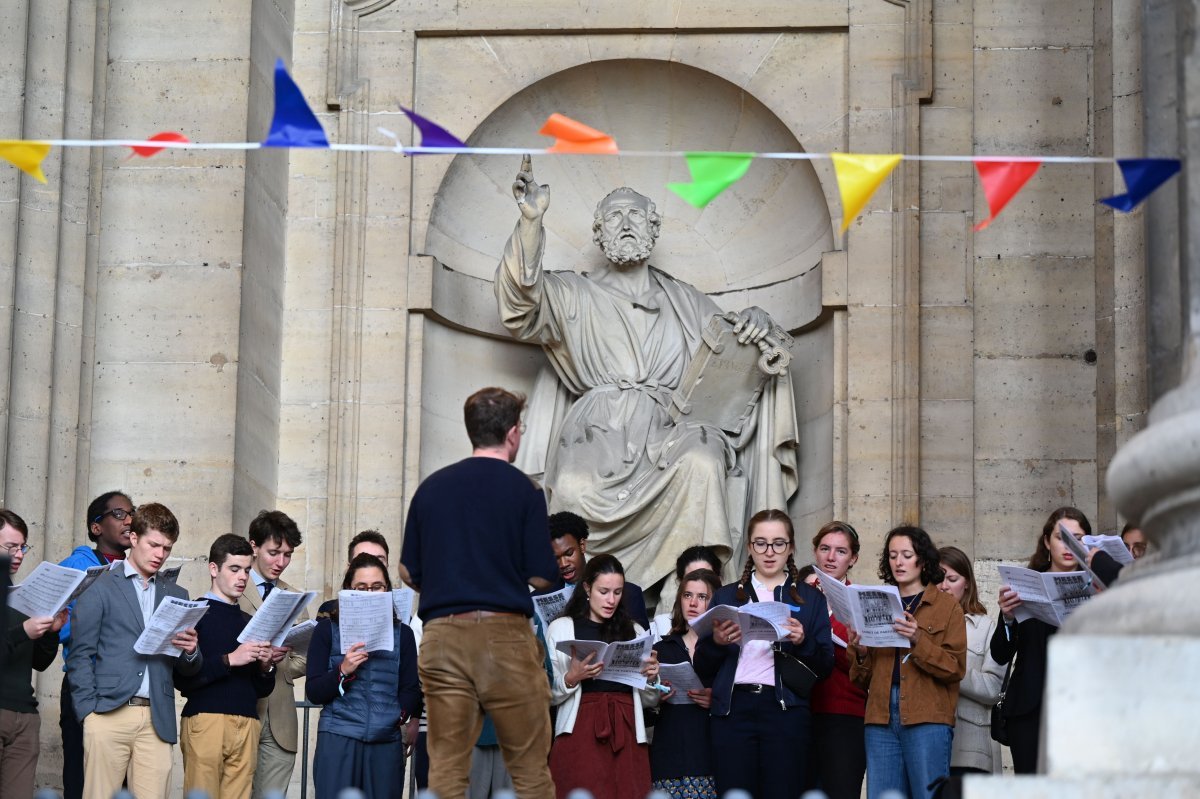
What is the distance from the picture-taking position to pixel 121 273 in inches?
482

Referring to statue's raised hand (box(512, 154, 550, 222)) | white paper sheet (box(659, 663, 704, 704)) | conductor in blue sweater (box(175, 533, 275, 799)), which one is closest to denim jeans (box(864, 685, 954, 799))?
white paper sheet (box(659, 663, 704, 704))

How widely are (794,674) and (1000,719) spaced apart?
893 mm

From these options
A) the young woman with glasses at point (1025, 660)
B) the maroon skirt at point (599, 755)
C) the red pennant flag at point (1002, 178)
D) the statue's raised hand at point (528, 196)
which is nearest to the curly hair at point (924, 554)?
the young woman with glasses at point (1025, 660)

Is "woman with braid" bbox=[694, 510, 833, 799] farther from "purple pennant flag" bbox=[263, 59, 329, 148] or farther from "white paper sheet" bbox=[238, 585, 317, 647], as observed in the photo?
"purple pennant flag" bbox=[263, 59, 329, 148]

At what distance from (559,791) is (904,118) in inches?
217

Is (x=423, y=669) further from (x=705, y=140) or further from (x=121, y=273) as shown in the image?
(x=705, y=140)

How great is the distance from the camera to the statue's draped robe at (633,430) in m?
11.9

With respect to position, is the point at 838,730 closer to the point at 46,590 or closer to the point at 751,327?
the point at 46,590

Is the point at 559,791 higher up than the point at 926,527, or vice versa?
the point at 926,527

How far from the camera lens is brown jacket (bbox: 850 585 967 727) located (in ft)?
27.8

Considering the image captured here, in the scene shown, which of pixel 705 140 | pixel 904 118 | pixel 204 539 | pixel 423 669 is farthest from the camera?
pixel 705 140

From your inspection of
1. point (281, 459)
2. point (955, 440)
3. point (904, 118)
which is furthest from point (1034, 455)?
point (281, 459)

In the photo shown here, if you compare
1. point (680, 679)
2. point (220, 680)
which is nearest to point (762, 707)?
point (680, 679)

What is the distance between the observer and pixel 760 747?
28.5 feet
